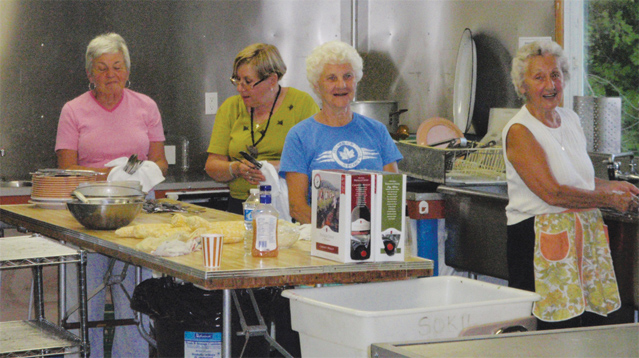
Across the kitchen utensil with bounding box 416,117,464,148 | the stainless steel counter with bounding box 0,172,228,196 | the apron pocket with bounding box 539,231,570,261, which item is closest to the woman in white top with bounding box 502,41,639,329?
the apron pocket with bounding box 539,231,570,261

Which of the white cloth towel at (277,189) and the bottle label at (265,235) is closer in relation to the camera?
the bottle label at (265,235)

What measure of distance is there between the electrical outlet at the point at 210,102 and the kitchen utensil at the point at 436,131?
167 centimetres

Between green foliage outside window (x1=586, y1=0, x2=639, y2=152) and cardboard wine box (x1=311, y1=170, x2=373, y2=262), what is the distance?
232 cm

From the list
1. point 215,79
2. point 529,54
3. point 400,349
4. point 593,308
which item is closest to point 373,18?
point 215,79

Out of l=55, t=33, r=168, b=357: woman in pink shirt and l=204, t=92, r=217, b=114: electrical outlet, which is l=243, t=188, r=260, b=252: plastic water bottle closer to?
l=55, t=33, r=168, b=357: woman in pink shirt

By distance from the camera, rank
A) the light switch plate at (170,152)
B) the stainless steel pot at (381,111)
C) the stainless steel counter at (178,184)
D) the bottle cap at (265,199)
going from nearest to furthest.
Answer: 1. the bottle cap at (265,199)
2. the stainless steel counter at (178,184)
3. the stainless steel pot at (381,111)
4. the light switch plate at (170,152)

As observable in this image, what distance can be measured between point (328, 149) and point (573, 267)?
96cm

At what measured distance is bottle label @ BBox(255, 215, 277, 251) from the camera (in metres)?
2.22

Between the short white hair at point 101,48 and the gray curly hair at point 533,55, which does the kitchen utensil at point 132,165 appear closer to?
the short white hair at point 101,48

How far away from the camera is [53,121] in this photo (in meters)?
4.89

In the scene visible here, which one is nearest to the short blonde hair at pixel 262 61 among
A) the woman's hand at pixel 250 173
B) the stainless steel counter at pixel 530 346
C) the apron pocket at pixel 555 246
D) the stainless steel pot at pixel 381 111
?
the woman's hand at pixel 250 173

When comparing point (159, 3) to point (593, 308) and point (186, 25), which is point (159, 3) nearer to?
point (186, 25)

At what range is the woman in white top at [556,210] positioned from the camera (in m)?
2.63

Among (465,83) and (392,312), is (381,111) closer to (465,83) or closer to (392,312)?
(465,83)
